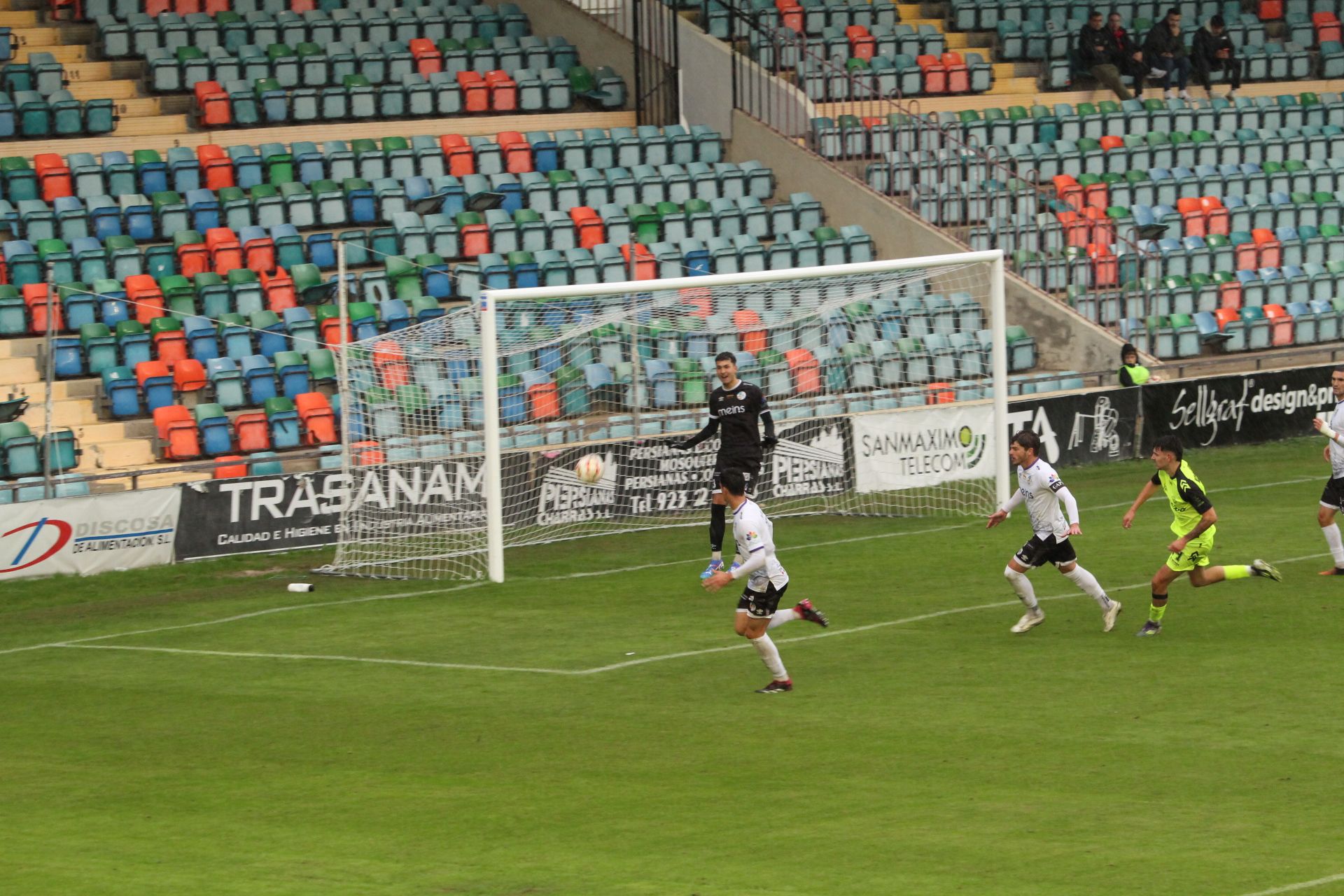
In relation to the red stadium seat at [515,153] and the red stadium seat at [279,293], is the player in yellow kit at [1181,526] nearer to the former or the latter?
the red stadium seat at [279,293]

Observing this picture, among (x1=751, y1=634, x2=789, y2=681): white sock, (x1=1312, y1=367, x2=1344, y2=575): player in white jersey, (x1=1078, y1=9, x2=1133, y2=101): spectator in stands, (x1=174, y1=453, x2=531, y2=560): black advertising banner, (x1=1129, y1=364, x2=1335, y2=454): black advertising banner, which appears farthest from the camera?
(x1=1078, y1=9, x2=1133, y2=101): spectator in stands

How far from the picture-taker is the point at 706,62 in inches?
1219

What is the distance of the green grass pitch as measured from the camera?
918cm

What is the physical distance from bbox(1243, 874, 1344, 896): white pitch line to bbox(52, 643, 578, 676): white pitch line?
6.75 meters

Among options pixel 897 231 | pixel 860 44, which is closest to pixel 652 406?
pixel 897 231

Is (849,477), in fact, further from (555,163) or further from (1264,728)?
(1264,728)

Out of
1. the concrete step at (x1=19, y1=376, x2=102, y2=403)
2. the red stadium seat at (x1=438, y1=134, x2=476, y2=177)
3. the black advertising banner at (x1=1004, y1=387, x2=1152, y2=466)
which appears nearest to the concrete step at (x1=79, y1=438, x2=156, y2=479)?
the concrete step at (x1=19, y1=376, x2=102, y2=403)

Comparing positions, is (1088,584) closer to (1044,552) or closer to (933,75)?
(1044,552)

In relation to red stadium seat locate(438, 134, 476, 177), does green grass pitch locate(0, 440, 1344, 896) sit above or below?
below

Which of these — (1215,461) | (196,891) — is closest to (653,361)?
(1215,461)

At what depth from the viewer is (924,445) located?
22.4 meters

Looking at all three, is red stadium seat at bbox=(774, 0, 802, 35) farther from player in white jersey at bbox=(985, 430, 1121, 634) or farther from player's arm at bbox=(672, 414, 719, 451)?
player in white jersey at bbox=(985, 430, 1121, 634)

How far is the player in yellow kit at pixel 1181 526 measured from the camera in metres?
14.0

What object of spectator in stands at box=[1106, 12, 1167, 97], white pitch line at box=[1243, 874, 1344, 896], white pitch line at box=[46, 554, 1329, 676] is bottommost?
white pitch line at box=[46, 554, 1329, 676]
